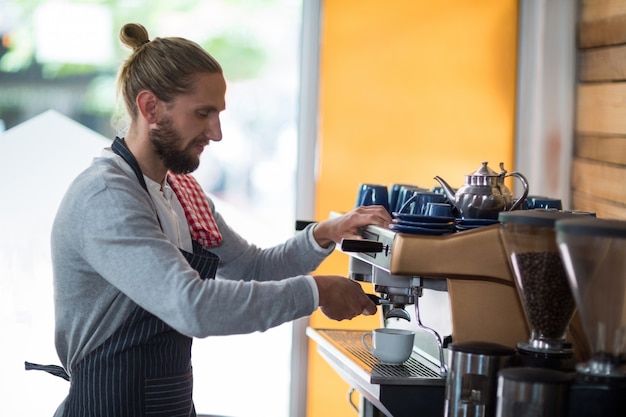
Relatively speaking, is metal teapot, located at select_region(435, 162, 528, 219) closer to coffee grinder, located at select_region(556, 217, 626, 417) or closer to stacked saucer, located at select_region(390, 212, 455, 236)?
stacked saucer, located at select_region(390, 212, 455, 236)

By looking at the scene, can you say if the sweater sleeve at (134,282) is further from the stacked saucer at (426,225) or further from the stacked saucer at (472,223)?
the stacked saucer at (472,223)

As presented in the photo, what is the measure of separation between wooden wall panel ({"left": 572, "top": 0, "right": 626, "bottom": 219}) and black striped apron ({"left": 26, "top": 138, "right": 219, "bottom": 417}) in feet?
5.35

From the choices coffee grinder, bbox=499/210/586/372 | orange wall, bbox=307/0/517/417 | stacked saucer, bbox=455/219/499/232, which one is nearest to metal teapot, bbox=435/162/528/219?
stacked saucer, bbox=455/219/499/232

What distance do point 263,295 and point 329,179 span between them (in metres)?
1.96

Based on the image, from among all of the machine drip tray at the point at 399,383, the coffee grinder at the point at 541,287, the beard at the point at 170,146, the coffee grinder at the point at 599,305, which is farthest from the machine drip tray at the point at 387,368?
the beard at the point at 170,146

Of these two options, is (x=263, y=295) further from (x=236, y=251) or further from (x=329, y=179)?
(x=329, y=179)

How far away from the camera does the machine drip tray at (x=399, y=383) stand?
74.3 inches

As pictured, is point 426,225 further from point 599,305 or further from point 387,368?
point 599,305

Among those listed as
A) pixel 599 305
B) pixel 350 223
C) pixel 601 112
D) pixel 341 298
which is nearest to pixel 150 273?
pixel 341 298

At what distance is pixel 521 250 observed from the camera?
171 centimetres

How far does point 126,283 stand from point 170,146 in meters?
0.37

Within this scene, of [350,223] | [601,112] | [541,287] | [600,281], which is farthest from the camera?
[601,112]

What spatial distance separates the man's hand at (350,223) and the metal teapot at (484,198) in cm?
21

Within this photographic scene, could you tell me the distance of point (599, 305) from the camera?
5.01ft
